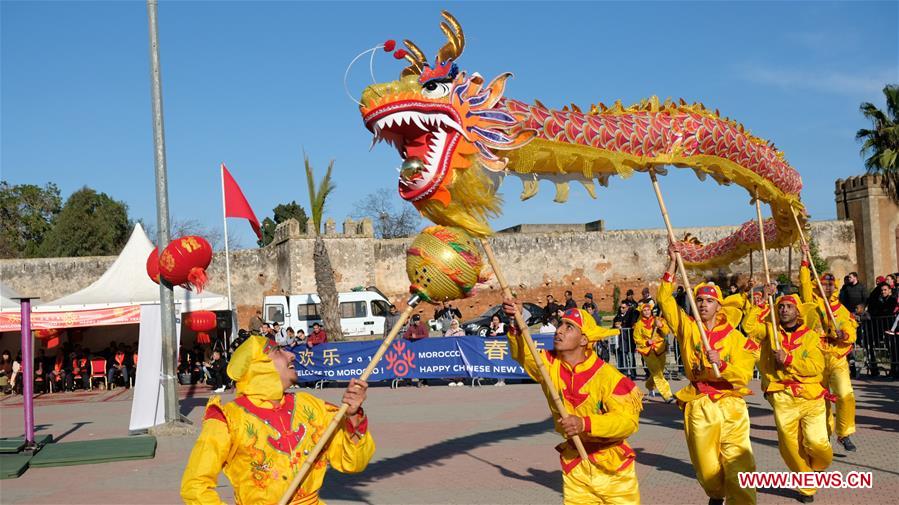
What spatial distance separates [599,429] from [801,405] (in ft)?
11.6

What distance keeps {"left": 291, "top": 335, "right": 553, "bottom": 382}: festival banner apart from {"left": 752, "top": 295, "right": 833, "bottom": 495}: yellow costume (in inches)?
359

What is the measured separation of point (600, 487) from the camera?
553 cm

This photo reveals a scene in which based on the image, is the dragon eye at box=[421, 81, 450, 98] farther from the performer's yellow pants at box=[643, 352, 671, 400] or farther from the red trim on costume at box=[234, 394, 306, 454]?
the performer's yellow pants at box=[643, 352, 671, 400]

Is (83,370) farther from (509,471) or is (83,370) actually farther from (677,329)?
(677,329)

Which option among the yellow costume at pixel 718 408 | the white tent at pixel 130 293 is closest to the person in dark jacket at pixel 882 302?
the yellow costume at pixel 718 408

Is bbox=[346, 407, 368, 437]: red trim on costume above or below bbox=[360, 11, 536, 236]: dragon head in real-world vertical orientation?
below

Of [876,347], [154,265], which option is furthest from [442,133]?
[876,347]

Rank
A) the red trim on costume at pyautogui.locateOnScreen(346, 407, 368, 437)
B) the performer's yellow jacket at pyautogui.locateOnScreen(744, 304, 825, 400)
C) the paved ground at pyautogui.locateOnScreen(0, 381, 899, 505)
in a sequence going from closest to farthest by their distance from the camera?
the red trim on costume at pyautogui.locateOnScreen(346, 407, 368, 437)
the performer's yellow jacket at pyautogui.locateOnScreen(744, 304, 825, 400)
the paved ground at pyautogui.locateOnScreen(0, 381, 899, 505)

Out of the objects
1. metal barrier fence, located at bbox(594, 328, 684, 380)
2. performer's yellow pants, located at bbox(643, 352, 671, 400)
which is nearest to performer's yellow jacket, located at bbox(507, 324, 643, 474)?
performer's yellow pants, located at bbox(643, 352, 671, 400)

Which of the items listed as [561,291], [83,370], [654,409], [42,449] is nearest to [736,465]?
[654,409]

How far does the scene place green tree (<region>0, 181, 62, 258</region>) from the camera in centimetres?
5041

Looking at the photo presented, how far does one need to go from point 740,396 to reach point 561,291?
97.7ft

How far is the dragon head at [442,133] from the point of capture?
6805 millimetres

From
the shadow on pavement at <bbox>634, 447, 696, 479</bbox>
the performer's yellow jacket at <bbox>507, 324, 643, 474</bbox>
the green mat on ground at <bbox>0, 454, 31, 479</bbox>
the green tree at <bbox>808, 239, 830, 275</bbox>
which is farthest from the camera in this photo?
the green tree at <bbox>808, 239, 830, 275</bbox>
